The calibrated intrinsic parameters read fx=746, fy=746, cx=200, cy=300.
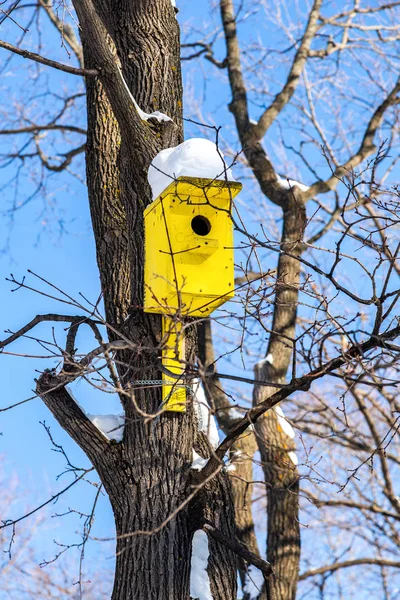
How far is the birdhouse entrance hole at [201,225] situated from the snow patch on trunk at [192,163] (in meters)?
0.20

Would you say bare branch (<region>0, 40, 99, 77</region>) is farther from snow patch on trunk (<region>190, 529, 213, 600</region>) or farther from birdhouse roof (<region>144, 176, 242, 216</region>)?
snow patch on trunk (<region>190, 529, 213, 600</region>)

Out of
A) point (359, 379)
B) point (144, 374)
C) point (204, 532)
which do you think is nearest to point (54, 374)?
point (144, 374)

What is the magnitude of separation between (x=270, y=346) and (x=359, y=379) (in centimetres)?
426

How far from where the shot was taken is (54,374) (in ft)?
11.3

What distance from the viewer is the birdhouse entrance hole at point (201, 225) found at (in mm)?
3330

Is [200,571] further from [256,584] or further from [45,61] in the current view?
[256,584]

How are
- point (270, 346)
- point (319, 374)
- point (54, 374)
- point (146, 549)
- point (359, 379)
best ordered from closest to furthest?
point (359, 379) → point (319, 374) → point (146, 549) → point (54, 374) → point (270, 346)

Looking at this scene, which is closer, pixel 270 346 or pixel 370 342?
pixel 370 342

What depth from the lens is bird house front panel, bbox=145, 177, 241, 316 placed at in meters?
3.24

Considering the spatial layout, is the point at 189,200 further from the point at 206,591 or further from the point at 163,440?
the point at 206,591

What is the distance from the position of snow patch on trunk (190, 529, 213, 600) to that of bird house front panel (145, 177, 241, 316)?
109 cm

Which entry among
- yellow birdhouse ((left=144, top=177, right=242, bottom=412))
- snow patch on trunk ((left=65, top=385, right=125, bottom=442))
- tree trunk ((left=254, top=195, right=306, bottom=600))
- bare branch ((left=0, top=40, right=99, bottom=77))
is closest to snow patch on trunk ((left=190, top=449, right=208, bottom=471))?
yellow birdhouse ((left=144, top=177, right=242, bottom=412))

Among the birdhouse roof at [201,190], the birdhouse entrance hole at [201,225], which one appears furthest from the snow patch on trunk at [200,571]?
the birdhouse roof at [201,190]

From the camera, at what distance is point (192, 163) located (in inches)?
127
